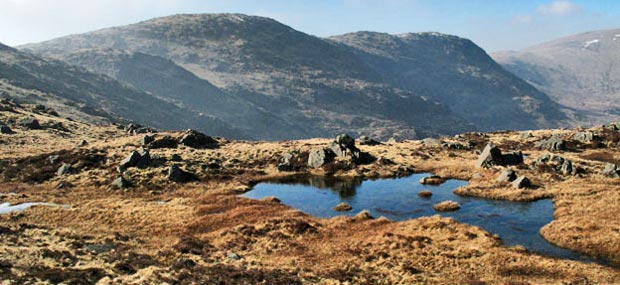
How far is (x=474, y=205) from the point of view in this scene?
1948 inches

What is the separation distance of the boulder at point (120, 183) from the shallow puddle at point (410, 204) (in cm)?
1637

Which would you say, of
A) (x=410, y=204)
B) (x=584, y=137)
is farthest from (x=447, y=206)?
(x=584, y=137)

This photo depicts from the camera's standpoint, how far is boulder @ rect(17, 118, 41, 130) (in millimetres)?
102812

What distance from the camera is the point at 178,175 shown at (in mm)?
63938

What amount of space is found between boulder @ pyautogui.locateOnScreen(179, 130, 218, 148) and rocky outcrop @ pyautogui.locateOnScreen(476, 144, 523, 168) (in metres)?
49.8

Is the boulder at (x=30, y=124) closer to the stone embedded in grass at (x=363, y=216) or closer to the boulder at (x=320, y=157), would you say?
the boulder at (x=320, y=157)

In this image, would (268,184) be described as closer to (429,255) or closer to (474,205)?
(474,205)

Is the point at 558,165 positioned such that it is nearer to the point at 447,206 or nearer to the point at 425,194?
the point at 425,194

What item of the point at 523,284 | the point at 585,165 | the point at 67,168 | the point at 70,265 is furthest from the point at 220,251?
the point at 585,165

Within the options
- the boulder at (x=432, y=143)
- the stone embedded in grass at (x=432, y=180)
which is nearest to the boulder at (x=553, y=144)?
the boulder at (x=432, y=143)

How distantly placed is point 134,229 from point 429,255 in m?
28.0

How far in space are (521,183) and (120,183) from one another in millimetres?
51797

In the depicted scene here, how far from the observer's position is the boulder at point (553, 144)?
8243 cm

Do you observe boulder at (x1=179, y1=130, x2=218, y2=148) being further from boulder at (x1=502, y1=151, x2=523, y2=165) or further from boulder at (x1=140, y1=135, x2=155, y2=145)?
boulder at (x1=502, y1=151, x2=523, y2=165)
